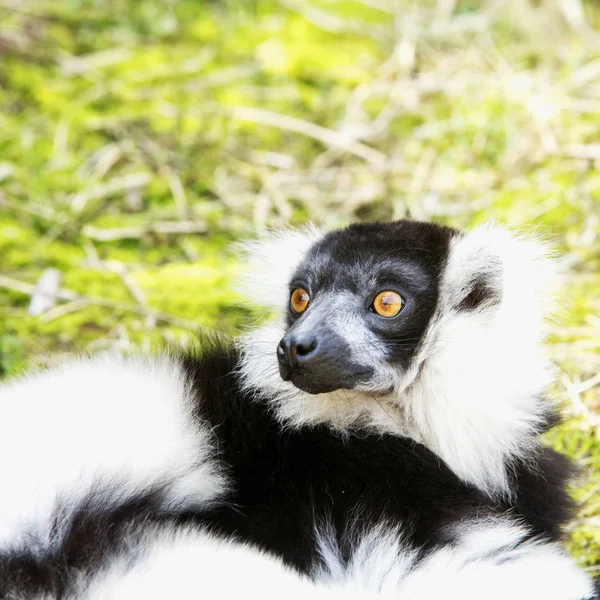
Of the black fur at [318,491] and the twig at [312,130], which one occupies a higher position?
the twig at [312,130]

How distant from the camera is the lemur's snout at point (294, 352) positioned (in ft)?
9.71

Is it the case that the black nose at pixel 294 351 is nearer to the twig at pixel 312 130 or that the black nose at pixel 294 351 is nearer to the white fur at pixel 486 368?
the white fur at pixel 486 368

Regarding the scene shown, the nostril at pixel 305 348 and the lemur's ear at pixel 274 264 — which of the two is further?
the lemur's ear at pixel 274 264

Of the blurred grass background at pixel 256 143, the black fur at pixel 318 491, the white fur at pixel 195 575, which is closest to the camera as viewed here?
the white fur at pixel 195 575

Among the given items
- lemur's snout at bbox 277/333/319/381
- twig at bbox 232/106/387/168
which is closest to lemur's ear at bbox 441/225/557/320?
lemur's snout at bbox 277/333/319/381

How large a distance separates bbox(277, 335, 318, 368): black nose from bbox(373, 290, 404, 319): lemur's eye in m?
0.34

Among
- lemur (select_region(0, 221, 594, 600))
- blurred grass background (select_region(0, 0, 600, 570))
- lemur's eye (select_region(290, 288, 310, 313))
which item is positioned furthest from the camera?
blurred grass background (select_region(0, 0, 600, 570))

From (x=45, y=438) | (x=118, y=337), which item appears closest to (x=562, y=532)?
(x=45, y=438)

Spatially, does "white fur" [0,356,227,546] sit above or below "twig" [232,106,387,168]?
below

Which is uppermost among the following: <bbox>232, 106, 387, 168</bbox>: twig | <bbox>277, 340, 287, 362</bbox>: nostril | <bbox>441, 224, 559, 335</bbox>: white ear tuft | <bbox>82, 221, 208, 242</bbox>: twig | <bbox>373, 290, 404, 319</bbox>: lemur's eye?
<bbox>441, 224, 559, 335</bbox>: white ear tuft

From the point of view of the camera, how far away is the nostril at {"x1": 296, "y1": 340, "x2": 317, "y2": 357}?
9.75 ft

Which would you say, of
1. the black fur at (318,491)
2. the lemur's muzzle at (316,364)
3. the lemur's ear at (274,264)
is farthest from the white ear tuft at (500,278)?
the lemur's ear at (274,264)

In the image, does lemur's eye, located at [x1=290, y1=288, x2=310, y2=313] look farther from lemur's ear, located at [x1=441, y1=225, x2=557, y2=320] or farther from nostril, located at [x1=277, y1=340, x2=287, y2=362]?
lemur's ear, located at [x1=441, y1=225, x2=557, y2=320]

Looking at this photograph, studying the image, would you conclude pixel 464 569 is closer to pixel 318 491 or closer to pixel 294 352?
pixel 318 491
